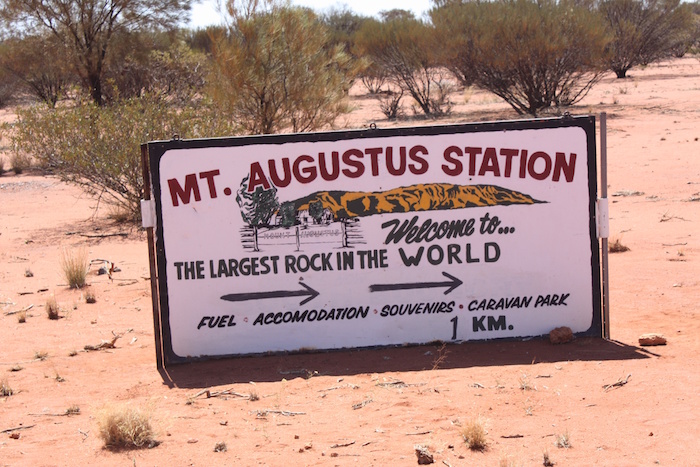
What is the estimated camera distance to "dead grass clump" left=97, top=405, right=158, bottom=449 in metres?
4.77

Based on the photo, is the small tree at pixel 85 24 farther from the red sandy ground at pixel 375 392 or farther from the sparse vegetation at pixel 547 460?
the sparse vegetation at pixel 547 460

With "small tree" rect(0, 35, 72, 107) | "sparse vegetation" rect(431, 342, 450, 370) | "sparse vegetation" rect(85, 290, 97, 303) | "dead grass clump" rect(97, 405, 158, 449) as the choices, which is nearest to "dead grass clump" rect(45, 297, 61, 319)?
"sparse vegetation" rect(85, 290, 97, 303)

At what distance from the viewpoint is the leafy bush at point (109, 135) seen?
1394 cm

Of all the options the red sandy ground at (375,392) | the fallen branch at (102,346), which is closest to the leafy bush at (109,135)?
the red sandy ground at (375,392)

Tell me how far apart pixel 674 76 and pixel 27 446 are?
3797 centimetres

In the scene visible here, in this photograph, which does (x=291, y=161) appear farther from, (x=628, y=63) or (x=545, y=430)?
(x=628, y=63)

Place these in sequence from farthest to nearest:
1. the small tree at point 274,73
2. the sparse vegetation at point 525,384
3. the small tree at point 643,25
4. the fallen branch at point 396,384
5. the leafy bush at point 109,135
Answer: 1. the small tree at point 643,25
2. the small tree at point 274,73
3. the leafy bush at point 109,135
4. the fallen branch at point 396,384
5. the sparse vegetation at point 525,384

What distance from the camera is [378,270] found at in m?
6.43

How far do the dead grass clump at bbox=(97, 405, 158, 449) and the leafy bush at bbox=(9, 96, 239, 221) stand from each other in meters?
9.46

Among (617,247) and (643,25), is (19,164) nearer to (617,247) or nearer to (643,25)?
(617,247)

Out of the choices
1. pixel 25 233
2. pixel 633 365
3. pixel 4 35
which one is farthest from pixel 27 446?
pixel 4 35

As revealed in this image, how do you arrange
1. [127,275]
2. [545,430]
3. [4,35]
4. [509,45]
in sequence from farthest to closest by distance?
[4,35]
[509,45]
[127,275]
[545,430]

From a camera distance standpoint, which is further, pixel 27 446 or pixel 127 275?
pixel 127 275

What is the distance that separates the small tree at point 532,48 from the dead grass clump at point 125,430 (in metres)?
21.6
